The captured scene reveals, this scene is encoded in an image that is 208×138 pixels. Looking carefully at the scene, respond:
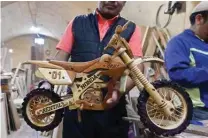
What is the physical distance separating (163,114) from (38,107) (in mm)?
295

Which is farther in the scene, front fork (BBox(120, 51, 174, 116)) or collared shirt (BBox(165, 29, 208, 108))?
collared shirt (BBox(165, 29, 208, 108))

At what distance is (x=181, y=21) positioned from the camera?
213 centimetres

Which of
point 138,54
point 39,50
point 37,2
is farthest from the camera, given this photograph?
point 39,50

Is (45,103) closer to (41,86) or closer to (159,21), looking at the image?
(41,86)

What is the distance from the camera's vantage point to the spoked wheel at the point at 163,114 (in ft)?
1.97

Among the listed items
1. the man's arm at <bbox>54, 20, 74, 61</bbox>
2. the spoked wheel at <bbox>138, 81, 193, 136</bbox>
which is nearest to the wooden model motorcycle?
the spoked wheel at <bbox>138, 81, 193, 136</bbox>

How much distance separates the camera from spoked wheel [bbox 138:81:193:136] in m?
0.60

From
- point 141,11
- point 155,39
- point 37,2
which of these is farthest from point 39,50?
point 155,39

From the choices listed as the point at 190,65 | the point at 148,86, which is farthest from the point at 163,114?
the point at 190,65

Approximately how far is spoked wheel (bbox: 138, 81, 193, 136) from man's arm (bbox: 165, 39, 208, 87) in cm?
27

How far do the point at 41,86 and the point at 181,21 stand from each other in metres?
1.64

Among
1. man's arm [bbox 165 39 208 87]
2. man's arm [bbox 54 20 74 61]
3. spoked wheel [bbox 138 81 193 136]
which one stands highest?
man's arm [bbox 54 20 74 61]

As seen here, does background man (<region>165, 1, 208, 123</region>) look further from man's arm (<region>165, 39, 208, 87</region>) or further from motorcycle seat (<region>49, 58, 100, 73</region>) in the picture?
motorcycle seat (<region>49, 58, 100, 73</region>)

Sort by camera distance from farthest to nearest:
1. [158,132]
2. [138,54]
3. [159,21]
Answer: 1. [159,21]
2. [138,54]
3. [158,132]
